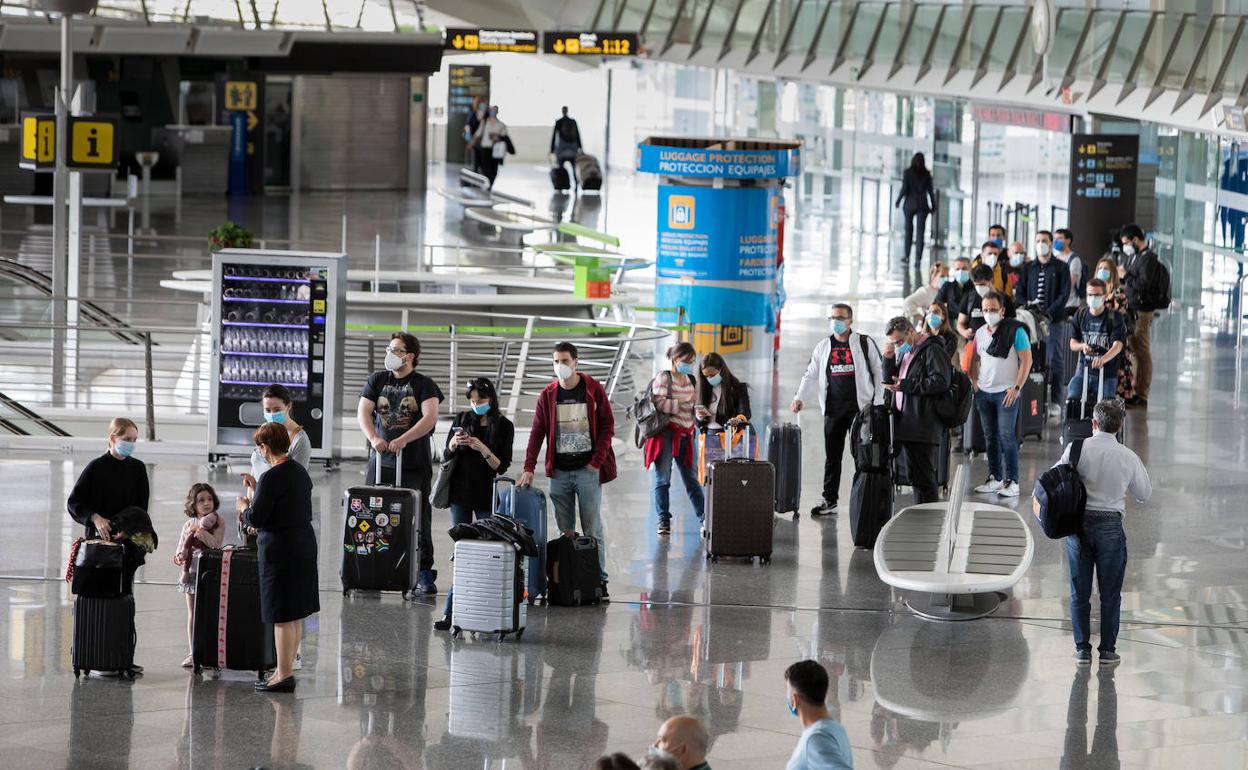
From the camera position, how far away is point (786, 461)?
13.2 metres

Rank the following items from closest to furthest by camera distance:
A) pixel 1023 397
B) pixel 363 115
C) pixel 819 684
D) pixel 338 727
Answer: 1. pixel 819 684
2. pixel 338 727
3. pixel 1023 397
4. pixel 363 115

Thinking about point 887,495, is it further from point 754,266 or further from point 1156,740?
point 754,266

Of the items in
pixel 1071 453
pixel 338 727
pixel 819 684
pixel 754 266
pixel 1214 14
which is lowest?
pixel 338 727

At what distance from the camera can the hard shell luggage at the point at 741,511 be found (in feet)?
39.1

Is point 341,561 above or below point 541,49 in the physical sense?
below

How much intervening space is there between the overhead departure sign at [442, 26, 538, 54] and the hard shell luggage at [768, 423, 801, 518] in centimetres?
2670

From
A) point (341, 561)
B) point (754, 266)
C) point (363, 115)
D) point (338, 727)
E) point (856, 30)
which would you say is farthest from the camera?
point (363, 115)

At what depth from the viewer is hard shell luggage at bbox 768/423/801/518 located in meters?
13.2

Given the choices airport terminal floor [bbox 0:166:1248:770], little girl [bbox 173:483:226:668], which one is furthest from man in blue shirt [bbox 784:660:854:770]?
little girl [bbox 173:483:226:668]

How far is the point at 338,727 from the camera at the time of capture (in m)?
8.34

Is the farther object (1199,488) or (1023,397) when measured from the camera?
(1023,397)

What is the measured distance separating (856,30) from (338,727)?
33522 mm

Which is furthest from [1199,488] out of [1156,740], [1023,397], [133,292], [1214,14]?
[133,292]

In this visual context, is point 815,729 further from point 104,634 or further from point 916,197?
point 916,197
